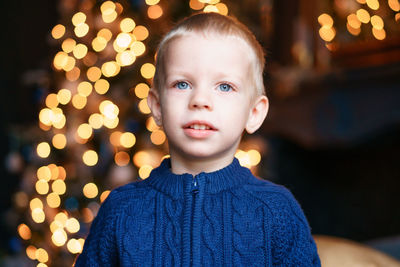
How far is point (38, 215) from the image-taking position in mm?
2949

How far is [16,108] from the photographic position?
13.9ft

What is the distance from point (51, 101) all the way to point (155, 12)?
31.9 inches

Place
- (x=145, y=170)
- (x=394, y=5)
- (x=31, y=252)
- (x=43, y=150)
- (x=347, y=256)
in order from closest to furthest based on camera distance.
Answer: (x=347, y=256), (x=394, y=5), (x=145, y=170), (x=43, y=150), (x=31, y=252)

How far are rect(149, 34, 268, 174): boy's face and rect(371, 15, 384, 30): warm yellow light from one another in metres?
1.66

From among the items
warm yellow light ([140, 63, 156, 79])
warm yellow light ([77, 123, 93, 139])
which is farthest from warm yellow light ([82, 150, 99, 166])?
warm yellow light ([140, 63, 156, 79])

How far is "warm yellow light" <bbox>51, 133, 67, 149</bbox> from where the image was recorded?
285 centimetres

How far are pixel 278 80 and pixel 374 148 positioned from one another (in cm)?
69

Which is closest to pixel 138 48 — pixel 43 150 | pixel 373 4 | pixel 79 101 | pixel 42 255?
pixel 79 101

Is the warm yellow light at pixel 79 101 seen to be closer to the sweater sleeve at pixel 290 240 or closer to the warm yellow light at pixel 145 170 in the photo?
the warm yellow light at pixel 145 170

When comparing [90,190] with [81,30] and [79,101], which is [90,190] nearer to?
[79,101]

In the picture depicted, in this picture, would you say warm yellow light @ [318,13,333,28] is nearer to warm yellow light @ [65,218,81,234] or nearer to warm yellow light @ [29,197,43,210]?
warm yellow light @ [65,218,81,234]

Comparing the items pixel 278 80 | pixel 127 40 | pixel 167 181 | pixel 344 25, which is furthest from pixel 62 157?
pixel 167 181

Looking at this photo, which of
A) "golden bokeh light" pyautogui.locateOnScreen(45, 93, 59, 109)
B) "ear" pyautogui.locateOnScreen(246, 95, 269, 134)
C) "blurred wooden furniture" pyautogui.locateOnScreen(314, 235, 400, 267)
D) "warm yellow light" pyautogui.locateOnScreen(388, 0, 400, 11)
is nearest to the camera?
"ear" pyautogui.locateOnScreen(246, 95, 269, 134)

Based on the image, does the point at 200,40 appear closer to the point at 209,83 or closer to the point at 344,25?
the point at 209,83
